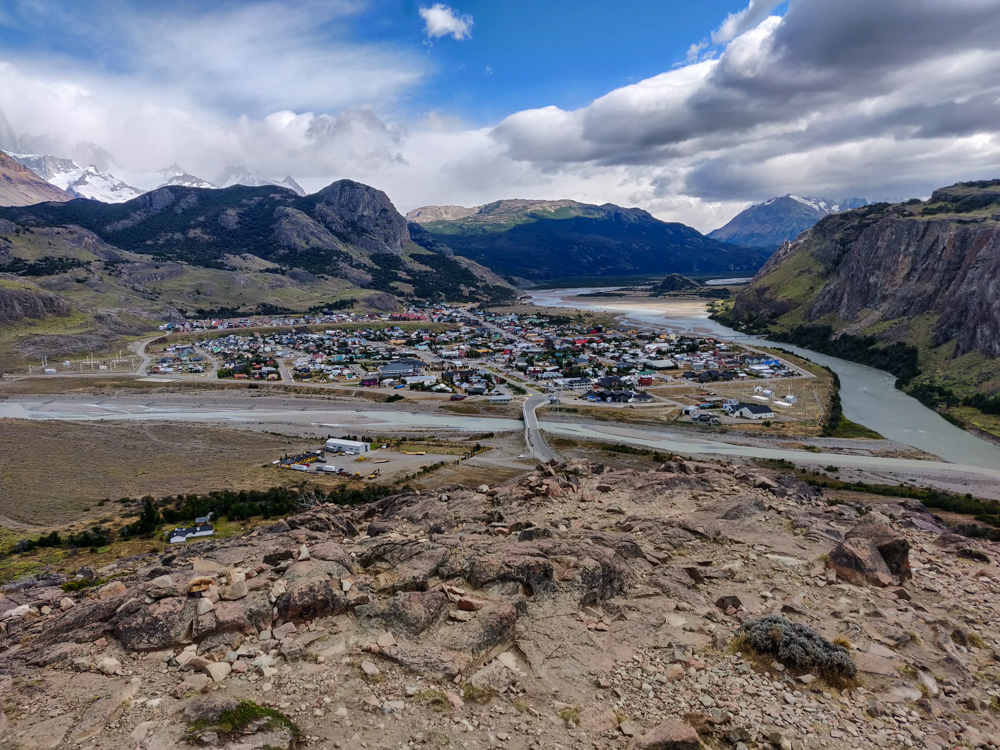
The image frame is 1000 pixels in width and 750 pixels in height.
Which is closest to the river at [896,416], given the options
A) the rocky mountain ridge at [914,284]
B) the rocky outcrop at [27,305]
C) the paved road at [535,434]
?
the rocky mountain ridge at [914,284]

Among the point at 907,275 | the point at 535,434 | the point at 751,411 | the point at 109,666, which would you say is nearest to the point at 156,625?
the point at 109,666

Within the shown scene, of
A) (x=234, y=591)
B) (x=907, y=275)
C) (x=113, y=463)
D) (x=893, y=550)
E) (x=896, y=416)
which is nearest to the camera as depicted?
(x=234, y=591)

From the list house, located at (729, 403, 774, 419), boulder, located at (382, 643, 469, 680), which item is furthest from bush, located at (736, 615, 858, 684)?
house, located at (729, 403, 774, 419)

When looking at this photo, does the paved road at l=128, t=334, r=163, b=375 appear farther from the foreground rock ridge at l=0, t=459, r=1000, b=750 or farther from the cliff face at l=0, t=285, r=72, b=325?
the foreground rock ridge at l=0, t=459, r=1000, b=750

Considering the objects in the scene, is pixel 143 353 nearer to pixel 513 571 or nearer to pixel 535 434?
pixel 535 434

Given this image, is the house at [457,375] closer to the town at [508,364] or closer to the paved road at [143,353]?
the town at [508,364]

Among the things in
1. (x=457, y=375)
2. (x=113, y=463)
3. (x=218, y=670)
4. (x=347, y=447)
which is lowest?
(x=347, y=447)
